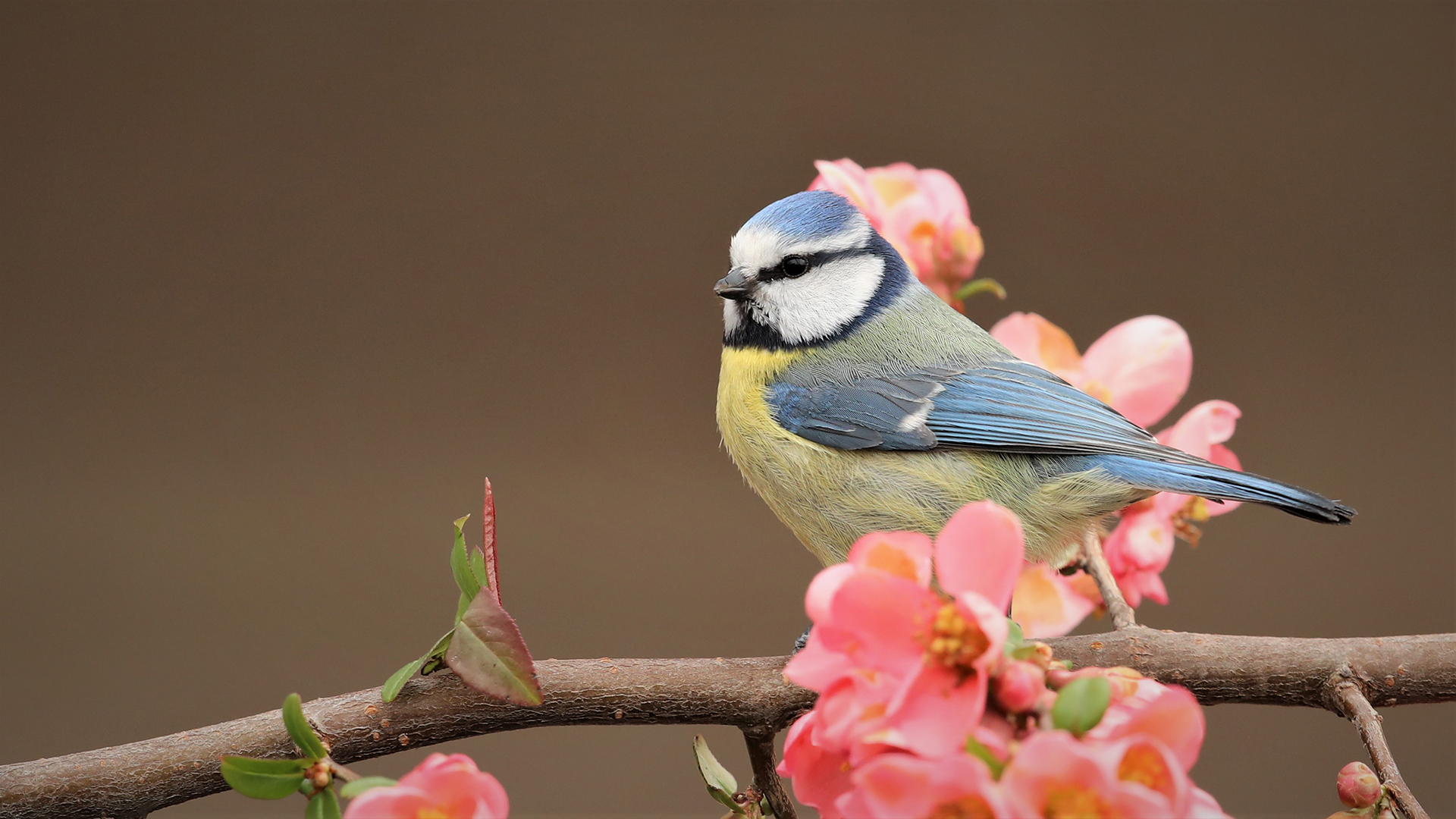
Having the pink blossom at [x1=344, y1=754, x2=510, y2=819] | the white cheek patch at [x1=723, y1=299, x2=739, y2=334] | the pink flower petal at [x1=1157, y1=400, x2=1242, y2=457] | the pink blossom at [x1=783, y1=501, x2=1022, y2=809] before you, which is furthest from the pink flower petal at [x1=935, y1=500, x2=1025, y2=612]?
the white cheek patch at [x1=723, y1=299, x2=739, y2=334]

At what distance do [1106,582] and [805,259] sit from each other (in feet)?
1.30

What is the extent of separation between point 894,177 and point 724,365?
25 cm

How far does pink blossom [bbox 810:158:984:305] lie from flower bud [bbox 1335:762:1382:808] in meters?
0.50

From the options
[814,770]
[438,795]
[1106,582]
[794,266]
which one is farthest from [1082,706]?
[794,266]

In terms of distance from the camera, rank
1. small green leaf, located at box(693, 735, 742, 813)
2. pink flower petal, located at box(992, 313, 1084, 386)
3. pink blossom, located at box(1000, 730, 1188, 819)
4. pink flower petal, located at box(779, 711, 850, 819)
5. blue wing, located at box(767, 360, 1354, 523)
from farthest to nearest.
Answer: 1. pink flower petal, located at box(992, 313, 1084, 386)
2. blue wing, located at box(767, 360, 1354, 523)
3. small green leaf, located at box(693, 735, 742, 813)
4. pink flower petal, located at box(779, 711, 850, 819)
5. pink blossom, located at box(1000, 730, 1188, 819)

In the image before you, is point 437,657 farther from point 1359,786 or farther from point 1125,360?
point 1125,360

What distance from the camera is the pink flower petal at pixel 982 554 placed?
0.35 m

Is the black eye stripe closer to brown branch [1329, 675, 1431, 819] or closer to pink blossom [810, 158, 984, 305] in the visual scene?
pink blossom [810, 158, 984, 305]

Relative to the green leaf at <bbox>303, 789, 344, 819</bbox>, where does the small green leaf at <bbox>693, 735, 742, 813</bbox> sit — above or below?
below

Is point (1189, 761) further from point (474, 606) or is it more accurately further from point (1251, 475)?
point (1251, 475)

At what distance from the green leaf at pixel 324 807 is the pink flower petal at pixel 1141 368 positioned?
0.69 metres

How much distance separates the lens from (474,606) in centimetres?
48

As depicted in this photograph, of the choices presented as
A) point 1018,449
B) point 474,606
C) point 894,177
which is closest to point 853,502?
point 1018,449

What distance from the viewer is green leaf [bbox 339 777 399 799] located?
1.30 feet
